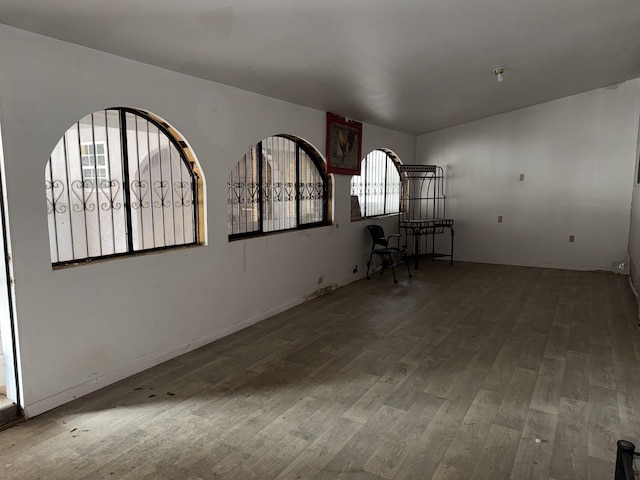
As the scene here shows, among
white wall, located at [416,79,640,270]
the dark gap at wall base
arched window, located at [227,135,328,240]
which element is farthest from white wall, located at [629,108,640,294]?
the dark gap at wall base

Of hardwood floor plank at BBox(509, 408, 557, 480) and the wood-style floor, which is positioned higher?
the wood-style floor

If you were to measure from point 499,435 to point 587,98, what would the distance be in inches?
243

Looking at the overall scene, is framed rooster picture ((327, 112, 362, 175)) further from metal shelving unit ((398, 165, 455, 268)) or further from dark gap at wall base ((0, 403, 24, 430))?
dark gap at wall base ((0, 403, 24, 430))

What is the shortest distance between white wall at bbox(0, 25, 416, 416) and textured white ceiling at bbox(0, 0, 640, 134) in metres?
0.17

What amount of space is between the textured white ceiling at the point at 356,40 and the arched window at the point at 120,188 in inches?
20.3

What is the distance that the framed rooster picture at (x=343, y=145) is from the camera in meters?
5.28

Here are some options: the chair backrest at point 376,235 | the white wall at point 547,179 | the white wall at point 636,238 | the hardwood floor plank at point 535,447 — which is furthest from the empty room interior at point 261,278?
the white wall at point 547,179

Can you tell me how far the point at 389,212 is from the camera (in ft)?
24.5

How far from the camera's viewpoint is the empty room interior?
230 cm

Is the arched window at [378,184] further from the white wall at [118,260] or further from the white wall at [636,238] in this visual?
the white wall at [636,238]

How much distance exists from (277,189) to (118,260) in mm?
2016

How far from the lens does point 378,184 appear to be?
6992mm

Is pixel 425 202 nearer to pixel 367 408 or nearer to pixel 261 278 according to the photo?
pixel 261 278

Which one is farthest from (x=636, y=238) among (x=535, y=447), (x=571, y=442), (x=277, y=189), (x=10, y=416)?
(x=10, y=416)
